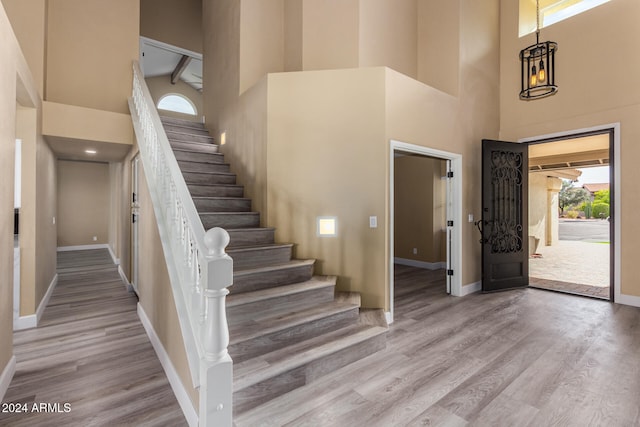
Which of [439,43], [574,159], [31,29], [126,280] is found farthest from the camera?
[574,159]

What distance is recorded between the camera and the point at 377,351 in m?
2.77

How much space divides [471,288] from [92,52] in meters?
6.76

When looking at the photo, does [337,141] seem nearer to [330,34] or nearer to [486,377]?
[330,34]

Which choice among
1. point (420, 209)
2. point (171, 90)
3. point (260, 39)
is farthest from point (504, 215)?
point (171, 90)

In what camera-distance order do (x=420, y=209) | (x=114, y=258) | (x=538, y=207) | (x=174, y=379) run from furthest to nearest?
(x=538, y=207)
(x=114, y=258)
(x=420, y=209)
(x=174, y=379)

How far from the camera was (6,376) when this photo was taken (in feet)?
7.53

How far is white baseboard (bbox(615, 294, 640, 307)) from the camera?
3975 millimetres

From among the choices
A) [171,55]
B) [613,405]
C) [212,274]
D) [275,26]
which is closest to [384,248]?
[613,405]

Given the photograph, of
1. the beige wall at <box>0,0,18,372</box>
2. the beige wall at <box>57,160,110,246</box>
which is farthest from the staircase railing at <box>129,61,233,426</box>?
the beige wall at <box>57,160,110,246</box>

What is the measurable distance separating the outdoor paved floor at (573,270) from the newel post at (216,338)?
530 cm

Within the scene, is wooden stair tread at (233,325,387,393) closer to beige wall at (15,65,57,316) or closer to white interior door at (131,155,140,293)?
beige wall at (15,65,57,316)

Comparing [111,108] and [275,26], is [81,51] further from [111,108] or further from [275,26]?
[275,26]

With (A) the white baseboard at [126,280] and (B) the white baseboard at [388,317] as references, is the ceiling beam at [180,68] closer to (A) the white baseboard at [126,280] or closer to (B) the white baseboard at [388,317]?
(A) the white baseboard at [126,280]

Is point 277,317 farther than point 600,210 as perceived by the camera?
No
